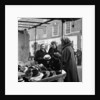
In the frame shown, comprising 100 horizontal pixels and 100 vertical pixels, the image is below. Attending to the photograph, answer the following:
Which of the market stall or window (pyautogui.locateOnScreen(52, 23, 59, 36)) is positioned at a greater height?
window (pyautogui.locateOnScreen(52, 23, 59, 36))

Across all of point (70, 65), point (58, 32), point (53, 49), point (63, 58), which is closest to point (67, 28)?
point (58, 32)

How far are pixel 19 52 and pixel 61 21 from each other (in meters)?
1.04

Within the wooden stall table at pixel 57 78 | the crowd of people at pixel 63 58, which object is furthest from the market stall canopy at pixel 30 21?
the wooden stall table at pixel 57 78

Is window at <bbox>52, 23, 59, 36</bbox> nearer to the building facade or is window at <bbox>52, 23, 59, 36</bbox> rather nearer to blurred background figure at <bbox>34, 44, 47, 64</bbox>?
the building facade

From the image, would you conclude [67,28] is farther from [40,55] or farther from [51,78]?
[51,78]

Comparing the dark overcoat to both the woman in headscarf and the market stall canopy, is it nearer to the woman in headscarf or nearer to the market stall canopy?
the woman in headscarf

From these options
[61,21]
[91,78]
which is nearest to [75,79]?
[91,78]

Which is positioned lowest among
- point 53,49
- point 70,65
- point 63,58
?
point 70,65

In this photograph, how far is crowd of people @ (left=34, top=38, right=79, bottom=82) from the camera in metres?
13.0

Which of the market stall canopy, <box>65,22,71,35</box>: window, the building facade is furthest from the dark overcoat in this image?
the market stall canopy

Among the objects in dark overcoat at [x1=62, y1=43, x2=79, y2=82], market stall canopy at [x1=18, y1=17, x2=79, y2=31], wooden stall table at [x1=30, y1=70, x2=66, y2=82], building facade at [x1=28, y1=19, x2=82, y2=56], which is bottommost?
wooden stall table at [x1=30, y1=70, x2=66, y2=82]

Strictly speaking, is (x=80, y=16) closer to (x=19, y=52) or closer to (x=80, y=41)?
(x=80, y=41)

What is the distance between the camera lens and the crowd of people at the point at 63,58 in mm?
13031

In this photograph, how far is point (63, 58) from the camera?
13.0 meters
